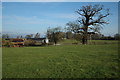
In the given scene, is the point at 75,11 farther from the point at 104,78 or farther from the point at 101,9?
the point at 104,78

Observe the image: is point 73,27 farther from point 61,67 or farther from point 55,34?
point 61,67

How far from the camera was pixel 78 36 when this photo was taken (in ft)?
95.6

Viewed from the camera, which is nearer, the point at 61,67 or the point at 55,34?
the point at 61,67

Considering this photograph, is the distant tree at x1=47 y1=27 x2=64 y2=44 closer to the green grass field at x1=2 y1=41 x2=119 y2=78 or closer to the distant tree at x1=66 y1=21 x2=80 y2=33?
the distant tree at x1=66 y1=21 x2=80 y2=33

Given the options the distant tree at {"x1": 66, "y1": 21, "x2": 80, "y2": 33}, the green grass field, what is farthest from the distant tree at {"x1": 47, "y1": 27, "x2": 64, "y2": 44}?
the green grass field

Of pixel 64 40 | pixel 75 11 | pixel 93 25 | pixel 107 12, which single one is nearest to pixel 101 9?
pixel 107 12

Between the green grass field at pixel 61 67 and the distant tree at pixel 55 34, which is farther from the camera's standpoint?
the distant tree at pixel 55 34

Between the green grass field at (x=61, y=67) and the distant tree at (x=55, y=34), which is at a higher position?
the distant tree at (x=55, y=34)

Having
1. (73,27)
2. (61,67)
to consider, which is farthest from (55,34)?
(61,67)

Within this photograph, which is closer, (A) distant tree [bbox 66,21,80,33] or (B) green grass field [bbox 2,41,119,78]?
(B) green grass field [bbox 2,41,119,78]

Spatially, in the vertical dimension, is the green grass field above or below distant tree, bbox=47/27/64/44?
below

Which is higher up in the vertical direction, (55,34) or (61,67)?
(55,34)

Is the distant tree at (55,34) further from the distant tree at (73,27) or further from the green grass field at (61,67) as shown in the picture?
the green grass field at (61,67)

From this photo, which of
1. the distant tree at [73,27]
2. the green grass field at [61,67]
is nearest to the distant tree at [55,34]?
the distant tree at [73,27]
